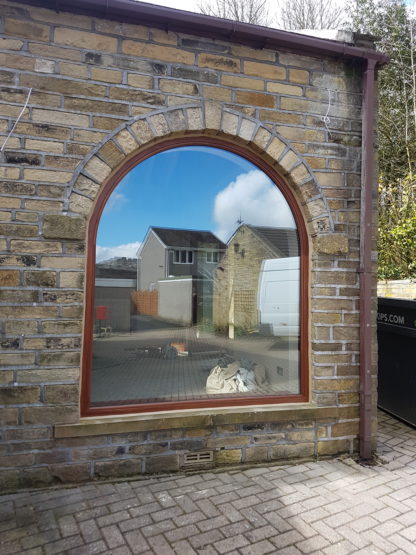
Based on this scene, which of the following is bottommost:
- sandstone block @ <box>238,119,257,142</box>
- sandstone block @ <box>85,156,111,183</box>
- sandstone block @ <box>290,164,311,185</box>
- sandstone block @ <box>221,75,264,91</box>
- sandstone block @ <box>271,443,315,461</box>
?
sandstone block @ <box>271,443,315,461</box>

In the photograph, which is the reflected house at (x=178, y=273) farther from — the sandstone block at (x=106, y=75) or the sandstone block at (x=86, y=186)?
the sandstone block at (x=106, y=75)

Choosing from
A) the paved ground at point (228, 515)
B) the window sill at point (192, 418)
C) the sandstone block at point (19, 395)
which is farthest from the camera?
the window sill at point (192, 418)

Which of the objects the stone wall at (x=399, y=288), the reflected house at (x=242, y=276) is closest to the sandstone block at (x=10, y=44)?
the reflected house at (x=242, y=276)

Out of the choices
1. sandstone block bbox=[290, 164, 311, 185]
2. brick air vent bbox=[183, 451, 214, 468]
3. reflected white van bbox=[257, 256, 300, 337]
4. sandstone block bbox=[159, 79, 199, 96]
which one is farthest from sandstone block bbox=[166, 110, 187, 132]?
brick air vent bbox=[183, 451, 214, 468]

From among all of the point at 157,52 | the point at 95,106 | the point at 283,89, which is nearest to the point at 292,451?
the point at 283,89

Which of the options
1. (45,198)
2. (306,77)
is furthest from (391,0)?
(45,198)

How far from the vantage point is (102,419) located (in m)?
3.06

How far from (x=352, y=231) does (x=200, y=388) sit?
1987 millimetres

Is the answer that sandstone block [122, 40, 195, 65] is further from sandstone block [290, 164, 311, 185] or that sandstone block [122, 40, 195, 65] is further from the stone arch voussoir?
sandstone block [290, 164, 311, 185]

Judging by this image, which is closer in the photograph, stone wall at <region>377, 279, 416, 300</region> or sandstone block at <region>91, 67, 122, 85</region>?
sandstone block at <region>91, 67, 122, 85</region>

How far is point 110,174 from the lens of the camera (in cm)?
313

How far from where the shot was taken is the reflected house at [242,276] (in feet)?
12.7

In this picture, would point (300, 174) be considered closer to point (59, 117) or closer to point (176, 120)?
point (176, 120)

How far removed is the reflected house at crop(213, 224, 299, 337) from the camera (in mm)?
3859
